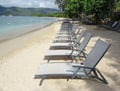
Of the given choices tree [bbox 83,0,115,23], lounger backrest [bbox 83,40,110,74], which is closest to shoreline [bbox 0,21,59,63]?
lounger backrest [bbox 83,40,110,74]

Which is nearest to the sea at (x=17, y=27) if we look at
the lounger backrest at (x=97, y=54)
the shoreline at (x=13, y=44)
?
the shoreline at (x=13, y=44)

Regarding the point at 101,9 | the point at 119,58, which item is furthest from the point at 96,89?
the point at 101,9

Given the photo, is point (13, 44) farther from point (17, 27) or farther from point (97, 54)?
point (17, 27)

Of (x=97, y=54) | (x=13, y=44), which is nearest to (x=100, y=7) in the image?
(x=13, y=44)

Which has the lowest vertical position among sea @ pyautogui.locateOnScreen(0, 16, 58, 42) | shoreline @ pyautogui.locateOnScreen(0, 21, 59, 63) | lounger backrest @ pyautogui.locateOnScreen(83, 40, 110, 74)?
sea @ pyautogui.locateOnScreen(0, 16, 58, 42)

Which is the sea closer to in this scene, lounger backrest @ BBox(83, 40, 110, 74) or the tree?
the tree

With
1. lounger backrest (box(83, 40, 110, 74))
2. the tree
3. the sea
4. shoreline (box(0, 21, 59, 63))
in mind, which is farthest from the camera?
the sea

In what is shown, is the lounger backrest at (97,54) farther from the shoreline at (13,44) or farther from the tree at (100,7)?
the tree at (100,7)

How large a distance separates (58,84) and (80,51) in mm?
2488

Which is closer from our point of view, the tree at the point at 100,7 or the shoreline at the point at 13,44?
the shoreline at the point at 13,44

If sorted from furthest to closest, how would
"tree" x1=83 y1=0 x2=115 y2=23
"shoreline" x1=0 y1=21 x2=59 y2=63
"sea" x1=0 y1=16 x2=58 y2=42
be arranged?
"sea" x1=0 y1=16 x2=58 y2=42, "tree" x1=83 y1=0 x2=115 y2=23, "shoreline" x1=0 y1=21 x2=59 y2=63

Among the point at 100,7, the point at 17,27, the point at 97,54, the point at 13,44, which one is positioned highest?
the point at 97,54

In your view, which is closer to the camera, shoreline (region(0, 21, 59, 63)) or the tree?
shoreline (region(0, 21, 59, 63))

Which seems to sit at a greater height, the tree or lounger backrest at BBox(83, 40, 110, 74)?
lounger backrest at BBox(83, 40, 110, 74)
